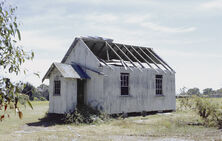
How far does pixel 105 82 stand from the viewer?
17.8 meters

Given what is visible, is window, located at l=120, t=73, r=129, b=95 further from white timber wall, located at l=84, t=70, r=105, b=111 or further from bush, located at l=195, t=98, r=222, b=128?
bush, located at l=195, t=98, r=222, b=128

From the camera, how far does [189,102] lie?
592 inches

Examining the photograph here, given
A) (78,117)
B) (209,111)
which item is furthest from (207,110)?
(78,117)

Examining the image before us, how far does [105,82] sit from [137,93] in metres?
3.07

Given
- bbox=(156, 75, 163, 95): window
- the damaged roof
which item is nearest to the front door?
the damaged roof

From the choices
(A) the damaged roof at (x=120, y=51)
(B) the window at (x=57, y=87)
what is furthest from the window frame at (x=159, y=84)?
(B) the window at (x=57, y=87)

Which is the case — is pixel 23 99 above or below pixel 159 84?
below

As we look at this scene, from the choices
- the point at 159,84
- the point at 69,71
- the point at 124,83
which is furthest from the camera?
the point at 159,84

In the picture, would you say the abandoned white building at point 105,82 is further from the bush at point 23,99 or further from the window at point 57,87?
the bush at point 23,99

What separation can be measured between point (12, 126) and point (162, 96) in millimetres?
11630

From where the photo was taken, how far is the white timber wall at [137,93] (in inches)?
707

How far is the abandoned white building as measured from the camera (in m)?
17.6

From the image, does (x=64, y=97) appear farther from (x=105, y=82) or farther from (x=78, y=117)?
(x=105, y=82)

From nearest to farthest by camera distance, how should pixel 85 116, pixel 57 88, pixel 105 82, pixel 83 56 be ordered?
pixel 85 116 → pixel 105 82 → pixel 57 88 → pixel 83 56
